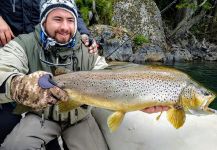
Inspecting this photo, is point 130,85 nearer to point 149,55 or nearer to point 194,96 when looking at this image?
point 194,96

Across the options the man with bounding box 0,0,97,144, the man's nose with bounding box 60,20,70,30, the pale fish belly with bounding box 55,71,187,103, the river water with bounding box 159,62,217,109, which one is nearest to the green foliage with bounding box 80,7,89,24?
the river water with bounding box 159,62,217,109

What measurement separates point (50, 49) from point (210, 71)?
1528 cm

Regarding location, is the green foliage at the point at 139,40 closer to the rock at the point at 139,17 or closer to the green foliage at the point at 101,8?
the rock at the point at 139,17

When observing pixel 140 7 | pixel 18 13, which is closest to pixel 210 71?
pixel 140 7

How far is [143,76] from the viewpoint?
3.20m

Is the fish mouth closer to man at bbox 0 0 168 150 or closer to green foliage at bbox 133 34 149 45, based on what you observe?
man at bbox 0 0 168 150

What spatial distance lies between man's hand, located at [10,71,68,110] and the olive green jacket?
344 mm

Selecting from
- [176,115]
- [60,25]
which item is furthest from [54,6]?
[176,115]

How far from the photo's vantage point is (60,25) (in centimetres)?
359

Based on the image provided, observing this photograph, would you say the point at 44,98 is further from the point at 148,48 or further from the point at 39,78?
the point at 148,48

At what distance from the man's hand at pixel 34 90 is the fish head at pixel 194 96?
39.7 inches

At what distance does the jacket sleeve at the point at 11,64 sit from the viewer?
3045 mm

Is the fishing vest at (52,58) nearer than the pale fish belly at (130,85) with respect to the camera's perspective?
No

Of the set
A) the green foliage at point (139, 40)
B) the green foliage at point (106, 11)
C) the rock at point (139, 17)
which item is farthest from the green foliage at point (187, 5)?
the green foliage at point (106, 11)
